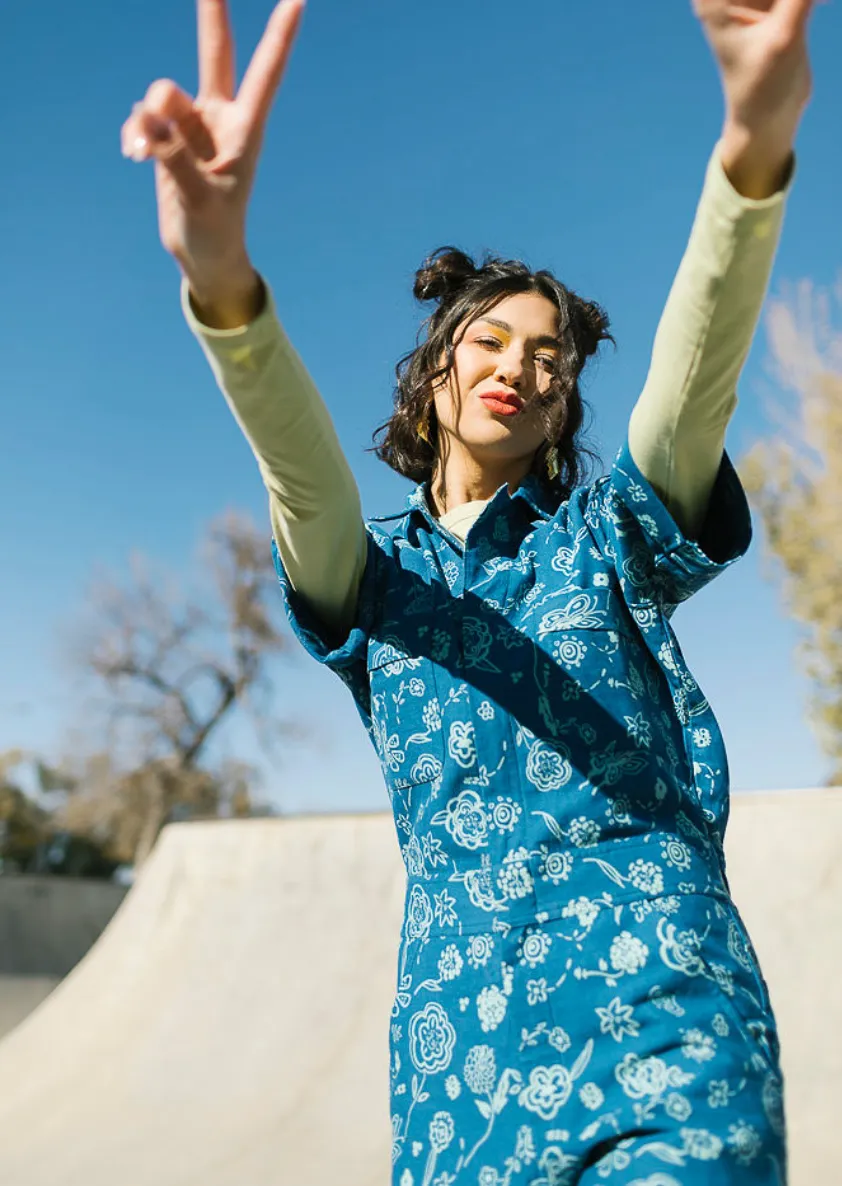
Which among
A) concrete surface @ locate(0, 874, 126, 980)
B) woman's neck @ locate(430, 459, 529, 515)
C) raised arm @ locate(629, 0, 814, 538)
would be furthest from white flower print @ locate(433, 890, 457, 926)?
concrete surface @ locate(0, 874, 126, 980)

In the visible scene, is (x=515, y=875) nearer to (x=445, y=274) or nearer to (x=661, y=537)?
(x=661, y=537)

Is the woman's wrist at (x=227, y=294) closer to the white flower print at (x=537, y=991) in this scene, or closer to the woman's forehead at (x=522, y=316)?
the woman's forehead at (x=522, y=316)

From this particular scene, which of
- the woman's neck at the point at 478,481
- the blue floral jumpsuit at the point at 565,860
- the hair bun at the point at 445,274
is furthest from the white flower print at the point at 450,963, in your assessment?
the hair bun at the point at 445,274

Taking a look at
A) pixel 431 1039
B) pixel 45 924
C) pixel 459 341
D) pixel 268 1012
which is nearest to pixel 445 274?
pixel 459 341

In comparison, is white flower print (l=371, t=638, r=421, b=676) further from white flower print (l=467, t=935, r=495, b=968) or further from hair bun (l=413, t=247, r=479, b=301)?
hair bun (l=413, t=247, r=479, b=301)

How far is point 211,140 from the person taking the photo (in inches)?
42.0

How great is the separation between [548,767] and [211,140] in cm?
81

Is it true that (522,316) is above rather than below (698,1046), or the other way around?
above

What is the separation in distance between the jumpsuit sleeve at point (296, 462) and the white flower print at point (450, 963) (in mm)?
476

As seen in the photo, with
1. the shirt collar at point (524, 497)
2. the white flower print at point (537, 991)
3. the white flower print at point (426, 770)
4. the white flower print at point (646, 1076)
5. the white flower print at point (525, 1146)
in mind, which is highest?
the shirt collar at point (524, 497)

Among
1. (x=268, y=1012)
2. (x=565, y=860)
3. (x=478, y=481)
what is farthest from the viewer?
(x=268, y=1012)

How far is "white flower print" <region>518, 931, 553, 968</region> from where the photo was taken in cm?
117

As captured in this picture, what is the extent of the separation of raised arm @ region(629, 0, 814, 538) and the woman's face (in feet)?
1.26

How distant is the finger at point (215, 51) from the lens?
1105mm
